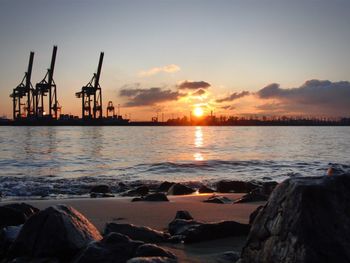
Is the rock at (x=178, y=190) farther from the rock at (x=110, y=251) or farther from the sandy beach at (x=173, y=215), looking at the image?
the rock at (x=110, y=251)

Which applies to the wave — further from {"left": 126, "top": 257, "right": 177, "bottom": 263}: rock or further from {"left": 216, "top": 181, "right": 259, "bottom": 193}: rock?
{"left": 126, "top": 257, "right": 177, "bottom": 263}: rock

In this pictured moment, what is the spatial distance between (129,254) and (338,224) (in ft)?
4.85

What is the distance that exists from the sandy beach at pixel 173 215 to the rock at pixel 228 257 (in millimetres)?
41

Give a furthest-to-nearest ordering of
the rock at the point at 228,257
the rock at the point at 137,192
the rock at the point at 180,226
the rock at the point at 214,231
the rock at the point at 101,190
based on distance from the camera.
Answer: the rock at the point at 101,190
the rock at the point at 137,192
the rock at the point at 180,226
the rock at the point at 214,231
the rock at the point at 228,257

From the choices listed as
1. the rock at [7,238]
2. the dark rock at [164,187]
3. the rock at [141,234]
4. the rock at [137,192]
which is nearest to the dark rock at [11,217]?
the rock at [7,238]

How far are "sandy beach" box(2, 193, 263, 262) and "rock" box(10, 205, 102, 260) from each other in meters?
0.79

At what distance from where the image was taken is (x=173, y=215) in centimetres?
573

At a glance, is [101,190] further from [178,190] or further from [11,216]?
[11,216]

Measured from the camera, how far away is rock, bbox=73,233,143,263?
2.96 metres

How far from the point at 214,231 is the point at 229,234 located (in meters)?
0.17

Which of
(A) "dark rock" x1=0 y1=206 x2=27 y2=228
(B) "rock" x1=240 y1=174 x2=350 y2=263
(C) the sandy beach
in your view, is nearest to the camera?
(B) "rock" x1=240 y1=174 x2=350 y2=263

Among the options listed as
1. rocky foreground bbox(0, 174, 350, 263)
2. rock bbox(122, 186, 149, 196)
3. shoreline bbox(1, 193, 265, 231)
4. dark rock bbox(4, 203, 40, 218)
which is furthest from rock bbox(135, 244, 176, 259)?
rock bbox(122, 186, 149, 196)

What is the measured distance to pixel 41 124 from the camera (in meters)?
106

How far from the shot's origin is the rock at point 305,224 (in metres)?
2.11
